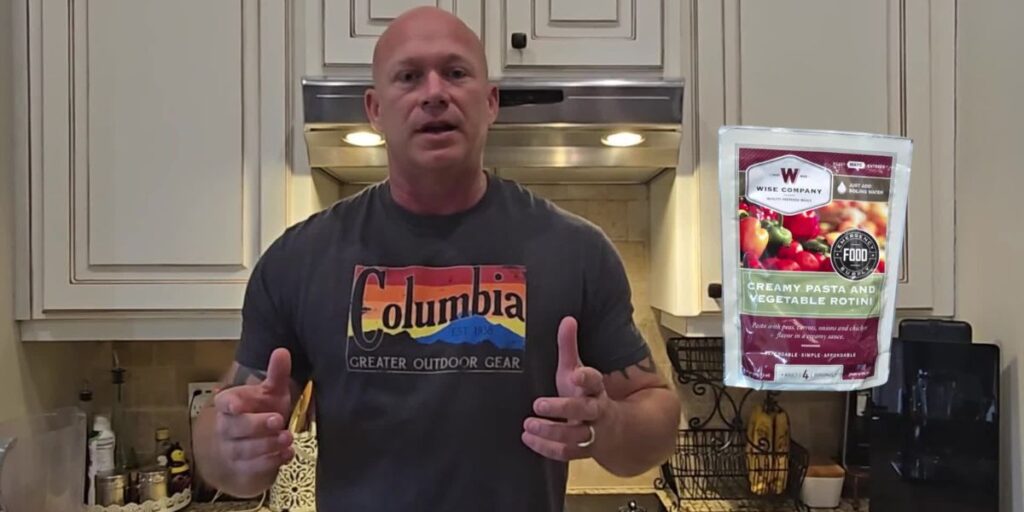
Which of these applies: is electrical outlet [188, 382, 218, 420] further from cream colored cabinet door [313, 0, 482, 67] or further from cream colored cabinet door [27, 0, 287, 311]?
cream colored cabinet door [313, 0, 482, 67]

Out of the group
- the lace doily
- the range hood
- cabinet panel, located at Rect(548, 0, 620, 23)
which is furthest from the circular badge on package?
the lace doily

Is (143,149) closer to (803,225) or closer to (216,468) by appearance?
(216,468)

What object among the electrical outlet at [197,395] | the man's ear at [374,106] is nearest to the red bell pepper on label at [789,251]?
the man's ear at [374,106]

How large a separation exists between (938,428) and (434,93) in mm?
976

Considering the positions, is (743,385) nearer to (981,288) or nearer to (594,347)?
(594,347)

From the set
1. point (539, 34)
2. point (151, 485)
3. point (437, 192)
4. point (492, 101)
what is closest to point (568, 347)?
point (437, 192)

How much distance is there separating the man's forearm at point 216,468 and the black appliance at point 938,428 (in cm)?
100

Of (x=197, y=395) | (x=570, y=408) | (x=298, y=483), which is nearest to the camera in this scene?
(x=570, y=408)

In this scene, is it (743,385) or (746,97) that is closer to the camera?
(743,385)

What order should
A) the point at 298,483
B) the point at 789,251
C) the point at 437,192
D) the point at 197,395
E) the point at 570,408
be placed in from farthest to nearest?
the point at 197,395, the point at 298,483, the point at 789,251, the point at 437,192, the point at 570,408

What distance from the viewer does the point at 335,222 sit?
1.06 m

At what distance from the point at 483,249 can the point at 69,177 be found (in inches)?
33.0

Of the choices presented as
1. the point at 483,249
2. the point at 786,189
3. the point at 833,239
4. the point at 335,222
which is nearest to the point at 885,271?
the point at 833,239

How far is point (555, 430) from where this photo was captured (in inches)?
31.0
